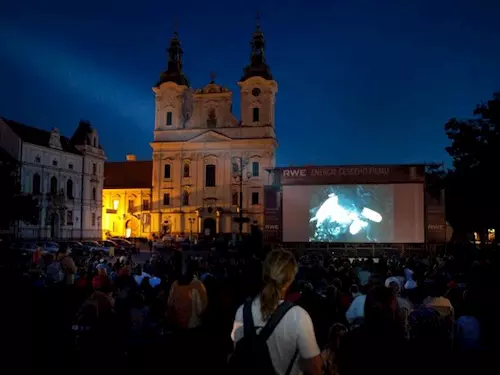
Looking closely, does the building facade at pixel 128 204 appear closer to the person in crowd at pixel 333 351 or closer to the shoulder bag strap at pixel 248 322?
the person in crowd at pixel 333 351

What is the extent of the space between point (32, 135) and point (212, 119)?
19195 mm

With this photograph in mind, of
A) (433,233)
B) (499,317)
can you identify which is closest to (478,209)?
(433,233)

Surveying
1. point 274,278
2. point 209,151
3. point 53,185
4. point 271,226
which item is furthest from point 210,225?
point 274,278

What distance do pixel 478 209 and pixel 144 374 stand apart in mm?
32630

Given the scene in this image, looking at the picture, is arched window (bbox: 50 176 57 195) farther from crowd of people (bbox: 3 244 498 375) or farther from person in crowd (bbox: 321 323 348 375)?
person in crowd (bbox: 321 323 348 375)

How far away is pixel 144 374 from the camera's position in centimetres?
614

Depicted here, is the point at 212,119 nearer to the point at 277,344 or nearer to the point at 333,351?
the point at 333,351

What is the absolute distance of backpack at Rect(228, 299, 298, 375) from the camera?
3439 mm

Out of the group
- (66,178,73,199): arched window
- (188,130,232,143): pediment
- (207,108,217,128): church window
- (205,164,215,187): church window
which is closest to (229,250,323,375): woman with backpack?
(66,178,73,199): arched window

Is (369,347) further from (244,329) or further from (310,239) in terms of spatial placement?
(310,239)

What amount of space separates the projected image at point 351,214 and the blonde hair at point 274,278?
33502 millimetres

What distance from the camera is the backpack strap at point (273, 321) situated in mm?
3488

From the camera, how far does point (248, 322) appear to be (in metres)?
3.59

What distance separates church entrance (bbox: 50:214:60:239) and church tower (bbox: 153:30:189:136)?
15093mm
